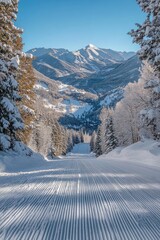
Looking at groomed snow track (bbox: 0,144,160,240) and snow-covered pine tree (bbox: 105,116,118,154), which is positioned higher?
snow-covered pine tree (bbox: 105,116,118,154)

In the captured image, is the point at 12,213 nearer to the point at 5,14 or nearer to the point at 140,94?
the point at 5,14

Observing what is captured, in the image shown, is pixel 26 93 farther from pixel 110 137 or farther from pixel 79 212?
pixel 110 137

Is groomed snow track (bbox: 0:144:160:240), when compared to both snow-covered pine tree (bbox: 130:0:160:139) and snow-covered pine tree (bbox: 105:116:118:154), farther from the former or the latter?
snow-covered pine tree (bbox: 105:116:118:154)

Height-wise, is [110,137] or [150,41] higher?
[150,41]

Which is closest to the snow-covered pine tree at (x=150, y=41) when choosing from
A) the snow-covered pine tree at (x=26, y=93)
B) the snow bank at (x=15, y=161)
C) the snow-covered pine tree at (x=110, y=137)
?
the snow bank at (x=15, y=161)

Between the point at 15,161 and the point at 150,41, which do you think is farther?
the point at 15,161

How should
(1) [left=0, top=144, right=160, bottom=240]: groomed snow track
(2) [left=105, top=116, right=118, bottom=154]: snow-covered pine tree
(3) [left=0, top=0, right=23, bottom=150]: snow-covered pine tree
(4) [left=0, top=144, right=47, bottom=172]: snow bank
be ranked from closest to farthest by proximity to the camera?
1. (1) [left=0, top=144, right=160, bottom=240]: groomed snow track
2. (4) [left=0, top=144, right=47, bottom=172]: snow bank
3. (3) [left=0, top=0, right=23, bottom=150]: snow-covered pine tree
4. (2) [left=105, top=116, right=118, bottom=154]: snow-covered pine tree

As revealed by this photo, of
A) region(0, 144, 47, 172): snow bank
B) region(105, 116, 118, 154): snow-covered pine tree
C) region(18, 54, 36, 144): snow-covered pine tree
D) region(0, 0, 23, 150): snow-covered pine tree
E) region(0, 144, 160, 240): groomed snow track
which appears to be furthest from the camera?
region(105, 116, 118, 154): snow-covered pine tree

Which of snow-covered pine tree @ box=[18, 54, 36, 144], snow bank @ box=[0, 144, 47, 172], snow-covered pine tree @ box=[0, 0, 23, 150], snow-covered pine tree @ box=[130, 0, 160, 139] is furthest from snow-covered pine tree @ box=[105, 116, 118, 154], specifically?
snow-covered pine tree @ box=[130, 0, 160, 139]

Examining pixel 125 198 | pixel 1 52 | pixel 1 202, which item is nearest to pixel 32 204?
pixel 1 202

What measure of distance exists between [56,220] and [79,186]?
3197 mm

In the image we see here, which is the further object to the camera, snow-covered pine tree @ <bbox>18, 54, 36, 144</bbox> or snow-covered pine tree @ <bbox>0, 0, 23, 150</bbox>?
snow-covered pine tree @ <bbox>18, 54, 36, 144</bbox>

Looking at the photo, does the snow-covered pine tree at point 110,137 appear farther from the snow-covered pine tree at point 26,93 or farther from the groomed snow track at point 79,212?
A: the groomed snow track at point 79,212

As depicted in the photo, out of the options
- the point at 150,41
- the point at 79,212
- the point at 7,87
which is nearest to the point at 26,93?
the point at 7,87
